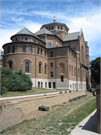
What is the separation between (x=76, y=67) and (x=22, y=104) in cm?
3648

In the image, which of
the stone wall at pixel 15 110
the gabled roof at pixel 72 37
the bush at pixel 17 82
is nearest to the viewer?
the stone wall at pixel 15 110

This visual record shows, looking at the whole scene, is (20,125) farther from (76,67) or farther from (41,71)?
(76,67)

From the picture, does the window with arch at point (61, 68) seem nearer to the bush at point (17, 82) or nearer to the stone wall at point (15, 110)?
the bush at point (17, 82)

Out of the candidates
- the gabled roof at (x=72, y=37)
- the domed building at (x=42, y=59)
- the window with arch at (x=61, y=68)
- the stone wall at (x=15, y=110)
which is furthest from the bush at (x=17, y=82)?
the gabled roof at (x=72, y=37)

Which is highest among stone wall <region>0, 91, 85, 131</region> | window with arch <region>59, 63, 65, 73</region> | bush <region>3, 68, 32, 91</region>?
window with arch <region>59, 63, 65, 73</region>

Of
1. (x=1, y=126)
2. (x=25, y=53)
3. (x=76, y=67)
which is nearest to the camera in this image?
(x=1, y=126)

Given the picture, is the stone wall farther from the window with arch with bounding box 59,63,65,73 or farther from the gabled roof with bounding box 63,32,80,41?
the gabled roof with bounding box 63,32,80,41

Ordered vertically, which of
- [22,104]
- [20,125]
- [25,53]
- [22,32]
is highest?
[22,32]

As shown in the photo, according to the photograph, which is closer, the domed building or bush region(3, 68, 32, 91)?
bush region(3, 68, 32, 91)

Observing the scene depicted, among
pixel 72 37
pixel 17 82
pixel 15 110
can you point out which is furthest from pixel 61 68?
pixel 15 110

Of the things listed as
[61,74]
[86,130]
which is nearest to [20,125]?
[86,130]

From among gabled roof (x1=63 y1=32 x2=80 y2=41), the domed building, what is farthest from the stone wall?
gabled roof (x1=63 y1=32 x2=80 y2=41)

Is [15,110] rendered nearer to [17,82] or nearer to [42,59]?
[17,82]

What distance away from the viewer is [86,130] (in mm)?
8094
